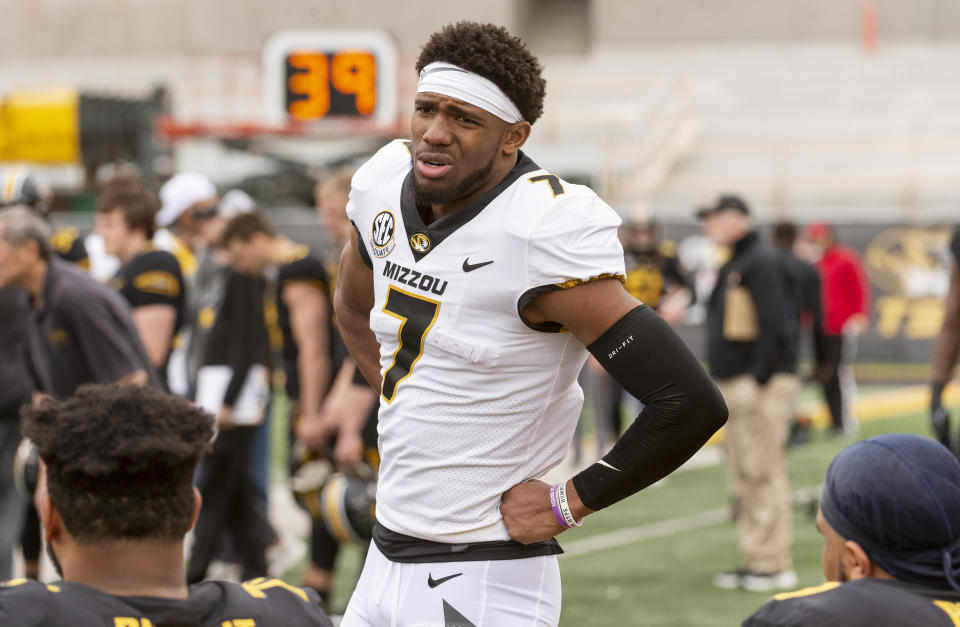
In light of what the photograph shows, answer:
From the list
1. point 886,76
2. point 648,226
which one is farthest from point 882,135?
point 648,226

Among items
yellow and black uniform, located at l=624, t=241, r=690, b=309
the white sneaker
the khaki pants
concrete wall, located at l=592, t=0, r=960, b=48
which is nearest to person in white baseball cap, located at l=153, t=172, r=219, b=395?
the khaki pants

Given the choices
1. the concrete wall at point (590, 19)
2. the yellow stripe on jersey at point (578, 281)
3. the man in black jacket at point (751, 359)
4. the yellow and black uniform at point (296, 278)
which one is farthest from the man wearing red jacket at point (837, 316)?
the concrete wall at point (590, 19)

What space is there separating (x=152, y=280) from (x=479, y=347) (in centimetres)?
420

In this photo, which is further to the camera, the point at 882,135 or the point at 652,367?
the point at 882,135

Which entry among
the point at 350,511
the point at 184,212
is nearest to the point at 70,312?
the point at 350,511

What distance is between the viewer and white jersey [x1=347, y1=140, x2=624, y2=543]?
121 inches

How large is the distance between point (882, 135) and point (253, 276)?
77.8ft

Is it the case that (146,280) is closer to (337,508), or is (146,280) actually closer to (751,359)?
(337,508)

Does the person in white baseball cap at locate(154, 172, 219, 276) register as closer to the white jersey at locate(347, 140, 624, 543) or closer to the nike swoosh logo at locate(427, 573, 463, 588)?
the white jersey at locate(347, 140, 624, 543)

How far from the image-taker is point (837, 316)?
1482 centimetres

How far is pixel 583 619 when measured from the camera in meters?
6.91

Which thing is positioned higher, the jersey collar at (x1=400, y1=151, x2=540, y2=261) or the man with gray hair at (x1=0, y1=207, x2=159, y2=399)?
the jersey collar at (x1=400, y1=151, x2=540, y2=261)

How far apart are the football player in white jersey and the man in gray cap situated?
42 cm

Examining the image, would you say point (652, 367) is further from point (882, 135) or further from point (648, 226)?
point (882, 135)
